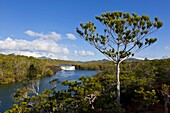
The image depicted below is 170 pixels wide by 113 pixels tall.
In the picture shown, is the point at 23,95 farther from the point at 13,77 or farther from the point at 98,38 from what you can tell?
the point at 13,77

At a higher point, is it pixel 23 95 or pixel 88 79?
pixel 88 79

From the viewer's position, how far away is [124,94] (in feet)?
56.7

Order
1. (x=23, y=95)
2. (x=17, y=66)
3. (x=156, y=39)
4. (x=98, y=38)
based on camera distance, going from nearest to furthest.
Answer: (x=156, y=39) < (x=98, y=38) < (x=23, y=95) < (x=17, y=66)

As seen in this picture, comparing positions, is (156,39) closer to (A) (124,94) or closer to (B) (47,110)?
(A) (124,94)

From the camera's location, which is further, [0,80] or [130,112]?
[0,80]

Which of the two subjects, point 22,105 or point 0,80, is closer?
point 22,105

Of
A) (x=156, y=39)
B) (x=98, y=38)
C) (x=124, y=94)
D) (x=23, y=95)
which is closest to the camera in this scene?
(x=156, y=39)

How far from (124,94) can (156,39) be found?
4.79 meters

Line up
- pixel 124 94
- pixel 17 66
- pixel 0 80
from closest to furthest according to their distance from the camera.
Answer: pixel 124 94 → pixel 0 80 → pixel 17 66

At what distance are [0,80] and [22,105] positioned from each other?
38.6m

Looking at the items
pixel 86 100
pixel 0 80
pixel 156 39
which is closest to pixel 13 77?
pixel 0 80

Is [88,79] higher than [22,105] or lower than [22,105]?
higher

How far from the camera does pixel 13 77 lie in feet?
181

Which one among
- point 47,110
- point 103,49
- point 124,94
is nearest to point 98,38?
point 103,49
